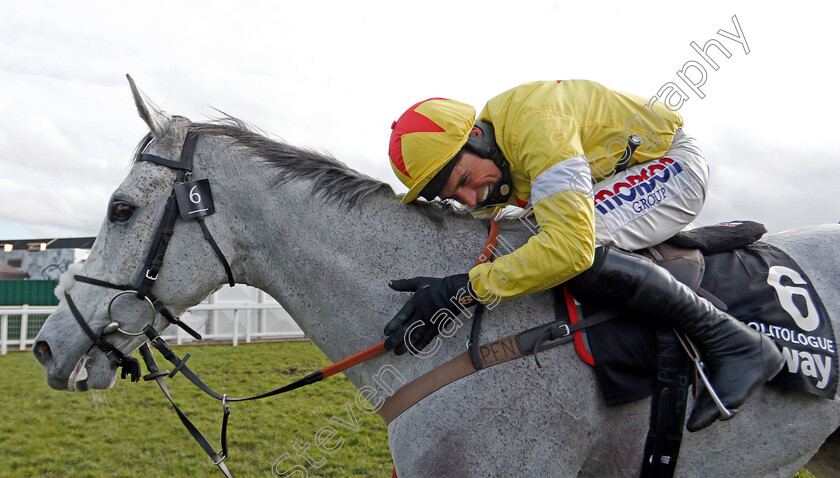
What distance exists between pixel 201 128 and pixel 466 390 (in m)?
1.83

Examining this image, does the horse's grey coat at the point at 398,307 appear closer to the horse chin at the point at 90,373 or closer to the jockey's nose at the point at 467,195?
the horse chin at the point at 90,373

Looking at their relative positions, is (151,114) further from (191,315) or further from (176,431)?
(191,315)

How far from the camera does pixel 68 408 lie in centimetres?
809

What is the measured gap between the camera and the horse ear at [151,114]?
2393 millimetres

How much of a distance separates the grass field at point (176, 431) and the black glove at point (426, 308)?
8.83 ft

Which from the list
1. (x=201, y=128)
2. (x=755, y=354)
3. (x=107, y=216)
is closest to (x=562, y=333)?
(x=755, y=354)

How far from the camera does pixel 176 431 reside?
6859 mm

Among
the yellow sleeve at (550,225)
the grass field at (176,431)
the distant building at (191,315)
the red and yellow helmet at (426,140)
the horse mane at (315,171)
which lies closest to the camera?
the yellow sleeve at (550,225)

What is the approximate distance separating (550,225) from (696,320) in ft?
2.54

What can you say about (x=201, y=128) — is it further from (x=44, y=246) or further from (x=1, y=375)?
(x=44, y=246)

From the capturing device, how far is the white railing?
13.1 meters

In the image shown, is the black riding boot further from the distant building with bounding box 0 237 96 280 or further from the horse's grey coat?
the distant building with bounding box 0 237 96 280

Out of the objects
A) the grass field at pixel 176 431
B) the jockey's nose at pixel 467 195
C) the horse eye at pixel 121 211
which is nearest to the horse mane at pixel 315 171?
the jockey's nose at pixel 467 195

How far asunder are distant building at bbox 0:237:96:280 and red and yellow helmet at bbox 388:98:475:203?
83.7ft
